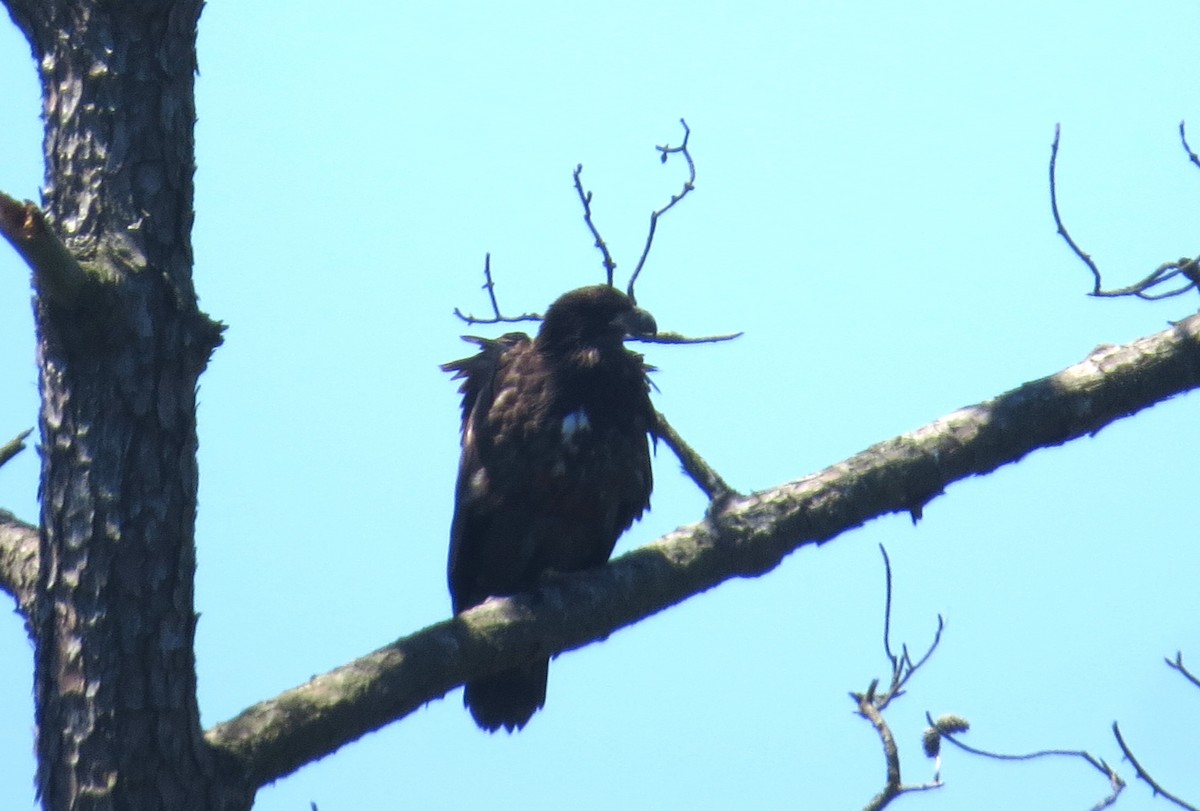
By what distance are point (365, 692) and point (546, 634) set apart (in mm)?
585

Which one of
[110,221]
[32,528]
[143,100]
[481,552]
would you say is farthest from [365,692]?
[481,552]

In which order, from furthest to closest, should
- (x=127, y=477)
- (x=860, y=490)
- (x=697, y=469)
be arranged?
(x=697, y=469)
(x=860, y=490)
(x=127, y=477)

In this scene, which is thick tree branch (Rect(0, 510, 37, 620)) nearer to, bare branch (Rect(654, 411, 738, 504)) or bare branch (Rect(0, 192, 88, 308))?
bare branch (Rect(0, 192, 88, 308))

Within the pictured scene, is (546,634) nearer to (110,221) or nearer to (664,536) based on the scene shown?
(664,536)

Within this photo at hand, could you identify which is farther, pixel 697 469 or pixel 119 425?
pixel 697 469

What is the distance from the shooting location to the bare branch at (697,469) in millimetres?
3463

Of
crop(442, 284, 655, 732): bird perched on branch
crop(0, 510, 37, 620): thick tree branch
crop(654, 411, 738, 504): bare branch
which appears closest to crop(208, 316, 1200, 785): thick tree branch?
crop(654, 411, 738, 504): bare branch

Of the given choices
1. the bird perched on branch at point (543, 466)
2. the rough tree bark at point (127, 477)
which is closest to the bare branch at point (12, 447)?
the rough tree bark at point (127, 477)

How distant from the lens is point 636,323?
4.54 m

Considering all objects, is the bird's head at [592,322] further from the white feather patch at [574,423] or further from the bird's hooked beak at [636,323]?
the white feather patch at [574,423]

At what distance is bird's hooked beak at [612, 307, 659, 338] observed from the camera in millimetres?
4512

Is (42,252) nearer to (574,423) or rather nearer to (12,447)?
(12,447)

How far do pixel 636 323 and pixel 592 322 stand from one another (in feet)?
0.51

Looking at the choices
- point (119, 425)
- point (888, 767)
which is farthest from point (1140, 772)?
point (119, 425)
